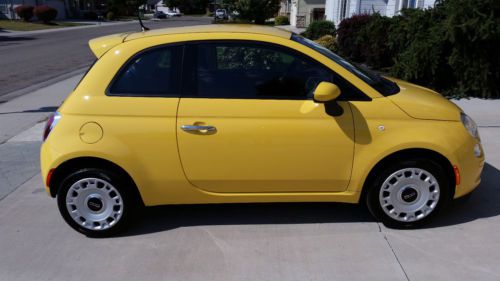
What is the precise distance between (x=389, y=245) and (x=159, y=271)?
1816 mm

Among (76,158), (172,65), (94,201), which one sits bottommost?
(94,201)

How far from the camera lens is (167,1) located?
9662 centimetres

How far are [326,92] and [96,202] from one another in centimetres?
208

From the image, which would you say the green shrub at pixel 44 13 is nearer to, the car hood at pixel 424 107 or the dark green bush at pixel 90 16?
the dark green bush at pixel 90 16

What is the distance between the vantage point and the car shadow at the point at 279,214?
4.23m

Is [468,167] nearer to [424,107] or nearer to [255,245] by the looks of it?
[424,107]

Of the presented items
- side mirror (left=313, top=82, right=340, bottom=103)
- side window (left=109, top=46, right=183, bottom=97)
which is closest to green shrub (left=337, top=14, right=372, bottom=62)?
side mirror (left=313, top=82, right=340, bottom=103)

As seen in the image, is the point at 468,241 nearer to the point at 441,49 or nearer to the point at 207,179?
the point at 207,179

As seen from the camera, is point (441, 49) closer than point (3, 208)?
No

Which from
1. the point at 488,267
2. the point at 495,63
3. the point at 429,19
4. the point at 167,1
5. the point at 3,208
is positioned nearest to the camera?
the point at 488,267

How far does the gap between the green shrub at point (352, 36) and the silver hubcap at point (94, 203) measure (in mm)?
10516

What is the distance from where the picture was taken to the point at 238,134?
3.75m

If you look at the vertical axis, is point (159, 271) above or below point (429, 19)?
below

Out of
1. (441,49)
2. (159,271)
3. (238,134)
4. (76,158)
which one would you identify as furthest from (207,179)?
(441,49)
